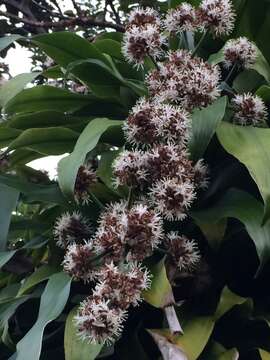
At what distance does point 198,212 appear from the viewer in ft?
3.09

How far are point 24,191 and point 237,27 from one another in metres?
0.48

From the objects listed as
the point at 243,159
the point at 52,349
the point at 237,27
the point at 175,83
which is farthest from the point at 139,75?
the point at 52,349

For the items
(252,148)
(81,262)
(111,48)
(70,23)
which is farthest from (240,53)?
(70,23)

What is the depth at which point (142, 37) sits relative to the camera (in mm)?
1009

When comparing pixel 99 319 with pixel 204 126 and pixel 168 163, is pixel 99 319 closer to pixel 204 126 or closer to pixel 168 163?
pixel 168 163

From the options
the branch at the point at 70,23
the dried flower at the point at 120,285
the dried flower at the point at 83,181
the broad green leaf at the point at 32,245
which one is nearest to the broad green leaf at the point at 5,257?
the broad green leaf at the point at 32,245

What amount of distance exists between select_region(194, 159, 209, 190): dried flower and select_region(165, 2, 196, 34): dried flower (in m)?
0.25

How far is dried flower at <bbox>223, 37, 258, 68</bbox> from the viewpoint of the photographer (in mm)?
1034

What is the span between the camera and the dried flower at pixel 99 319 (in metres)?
0.72

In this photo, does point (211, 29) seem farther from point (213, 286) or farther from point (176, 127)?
point (213, 286)

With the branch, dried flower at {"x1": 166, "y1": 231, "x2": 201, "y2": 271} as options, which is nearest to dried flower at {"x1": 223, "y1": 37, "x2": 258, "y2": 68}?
dried flower at {"x1": 166, "y1": 231, "x2": 201, "y2": 271}

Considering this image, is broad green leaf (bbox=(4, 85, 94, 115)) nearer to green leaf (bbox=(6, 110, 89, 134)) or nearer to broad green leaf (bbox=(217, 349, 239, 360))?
green leaf (bbox=(6, 110, 89, 134))

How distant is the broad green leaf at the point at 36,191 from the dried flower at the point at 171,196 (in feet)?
0.71

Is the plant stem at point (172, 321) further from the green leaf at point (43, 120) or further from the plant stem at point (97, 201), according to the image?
the green leaf at point (43, 120)
